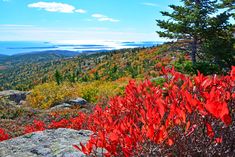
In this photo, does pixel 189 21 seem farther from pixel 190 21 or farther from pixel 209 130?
pixel 209 130

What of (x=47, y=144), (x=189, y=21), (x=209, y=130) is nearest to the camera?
(x=209, y=130)

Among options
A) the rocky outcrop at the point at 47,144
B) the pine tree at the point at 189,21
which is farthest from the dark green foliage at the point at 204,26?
the rocky outcrop at the point at 47,144

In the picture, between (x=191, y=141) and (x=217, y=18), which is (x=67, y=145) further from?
(x=217, y=18)

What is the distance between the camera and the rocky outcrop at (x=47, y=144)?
15.3 ft

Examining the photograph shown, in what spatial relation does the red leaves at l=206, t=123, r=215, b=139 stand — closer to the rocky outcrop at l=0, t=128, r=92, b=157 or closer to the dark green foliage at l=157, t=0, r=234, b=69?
the rocky outcrop at l=0, t=128, r=92, b=157

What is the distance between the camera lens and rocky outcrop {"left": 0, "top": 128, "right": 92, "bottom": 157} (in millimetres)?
4662

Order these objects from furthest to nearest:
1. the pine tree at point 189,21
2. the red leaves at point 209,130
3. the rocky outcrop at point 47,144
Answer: the pine tree at point 189,21, the rocky outcrop at point 47,144, the red leaves at point 209,130

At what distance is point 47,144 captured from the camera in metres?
5.09

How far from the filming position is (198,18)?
20.9 metres

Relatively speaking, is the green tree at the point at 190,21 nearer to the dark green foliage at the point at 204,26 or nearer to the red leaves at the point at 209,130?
the dark green foliage at the point at 204,26

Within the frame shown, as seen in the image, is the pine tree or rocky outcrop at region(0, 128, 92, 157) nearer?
rocky outcrop at region(0, 128, 92, 157)

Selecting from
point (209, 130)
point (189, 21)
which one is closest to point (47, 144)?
point (209, 130)

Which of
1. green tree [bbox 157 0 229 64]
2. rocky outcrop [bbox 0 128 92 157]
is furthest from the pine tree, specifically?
rocky outcrop [bbox 0 128 92 157]

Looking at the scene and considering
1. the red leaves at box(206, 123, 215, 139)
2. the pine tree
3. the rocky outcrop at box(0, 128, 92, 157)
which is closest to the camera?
the red leaves at box(206, 123, 215, 139)
